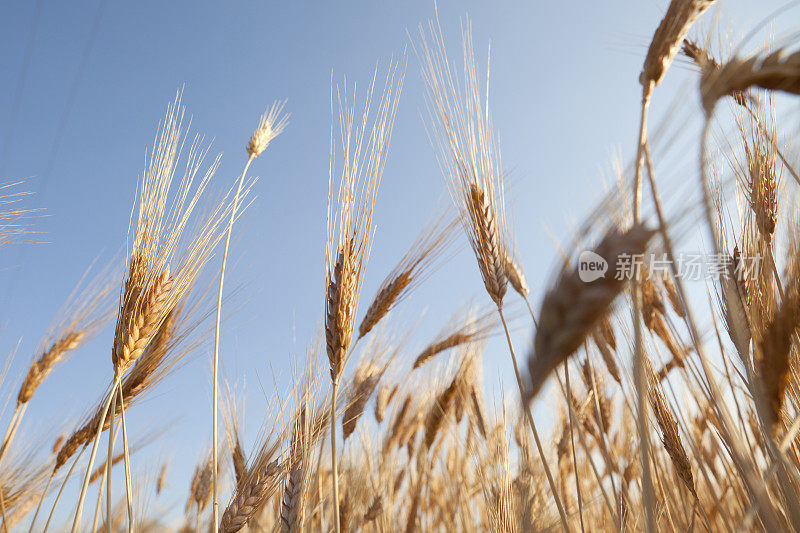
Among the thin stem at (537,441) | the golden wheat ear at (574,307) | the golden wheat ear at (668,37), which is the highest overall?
the golden wheat ear at (668,37)

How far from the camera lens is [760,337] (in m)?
1.03

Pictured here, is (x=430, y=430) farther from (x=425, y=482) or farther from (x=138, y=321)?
(x=138, y=321)

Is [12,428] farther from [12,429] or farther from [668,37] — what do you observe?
[668,37]

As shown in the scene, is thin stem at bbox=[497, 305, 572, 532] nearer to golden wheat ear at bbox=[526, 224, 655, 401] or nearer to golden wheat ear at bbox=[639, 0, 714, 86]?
golden wheat ear at bbox=[526, 224, 655, 401]

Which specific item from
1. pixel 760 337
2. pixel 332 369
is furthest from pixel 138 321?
pixel 760 337

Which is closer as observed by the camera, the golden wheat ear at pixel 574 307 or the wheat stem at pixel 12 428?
the golden wheat ear at pixel 574 307

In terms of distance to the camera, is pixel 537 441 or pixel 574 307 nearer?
pixel 574 307

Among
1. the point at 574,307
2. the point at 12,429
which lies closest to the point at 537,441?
the point at 574,307

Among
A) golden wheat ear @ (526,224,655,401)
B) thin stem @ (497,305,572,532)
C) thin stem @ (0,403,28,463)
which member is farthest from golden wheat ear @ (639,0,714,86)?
thin stem @ (0,403,28,463)

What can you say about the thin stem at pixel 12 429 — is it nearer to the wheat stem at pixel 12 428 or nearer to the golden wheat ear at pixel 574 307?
the wheat stem at pixel 12 428

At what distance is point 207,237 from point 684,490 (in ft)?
6.02

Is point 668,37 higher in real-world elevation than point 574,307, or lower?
higher

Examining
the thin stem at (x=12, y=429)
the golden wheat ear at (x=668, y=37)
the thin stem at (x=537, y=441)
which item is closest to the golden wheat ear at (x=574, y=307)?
the thin stem at (x=537, y=441)

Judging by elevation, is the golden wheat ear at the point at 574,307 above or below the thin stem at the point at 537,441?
above
